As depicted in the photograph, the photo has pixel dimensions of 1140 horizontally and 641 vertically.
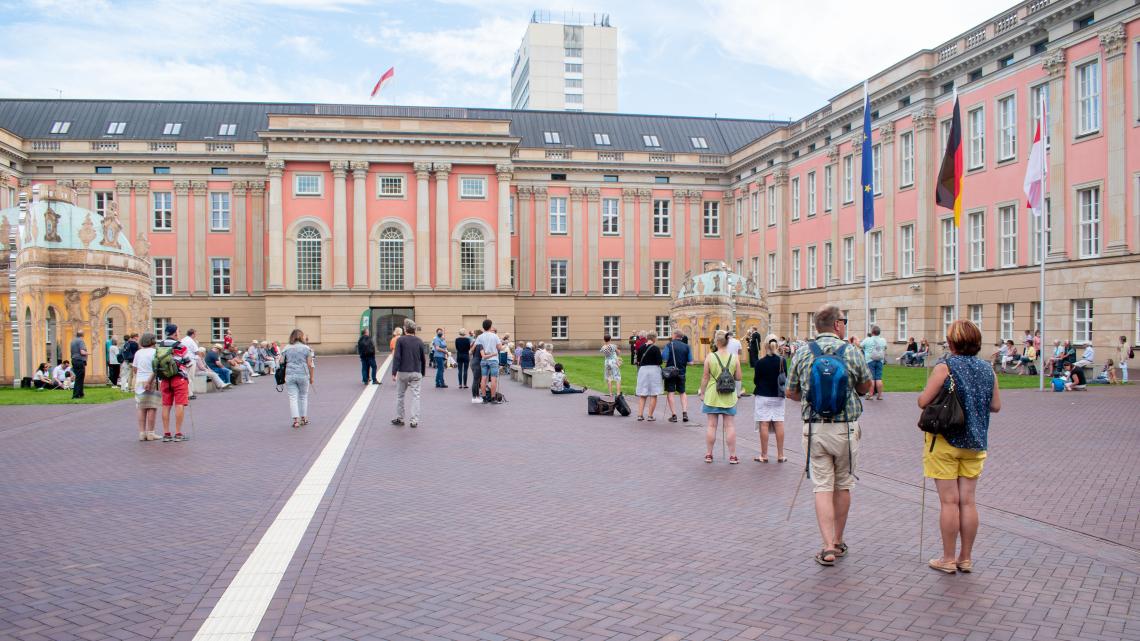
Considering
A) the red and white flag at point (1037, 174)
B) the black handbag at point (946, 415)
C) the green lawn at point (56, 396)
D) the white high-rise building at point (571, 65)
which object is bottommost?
the green lawn at point (56, 396)

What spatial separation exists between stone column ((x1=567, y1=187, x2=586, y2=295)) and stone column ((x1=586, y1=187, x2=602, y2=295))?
455 mm

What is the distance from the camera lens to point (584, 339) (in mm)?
63562

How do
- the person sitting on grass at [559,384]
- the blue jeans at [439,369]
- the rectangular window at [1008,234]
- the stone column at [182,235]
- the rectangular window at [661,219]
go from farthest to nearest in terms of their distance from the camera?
the rectangular window at [661,219] → the stone column at [182,235] → the rectangular window at [1008,234] → the blue jeans at [439,369] → the person sitting on grass at [559,384]

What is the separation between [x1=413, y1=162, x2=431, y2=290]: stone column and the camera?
56219mm

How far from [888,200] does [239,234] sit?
41574 millimetres

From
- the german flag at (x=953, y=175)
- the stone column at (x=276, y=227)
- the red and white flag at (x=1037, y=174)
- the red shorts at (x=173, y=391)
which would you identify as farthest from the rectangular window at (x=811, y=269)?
the red shorts at (x=173, y=391)

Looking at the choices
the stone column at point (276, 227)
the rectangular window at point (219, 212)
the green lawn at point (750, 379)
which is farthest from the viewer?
the rectangular window at point (219, 212)

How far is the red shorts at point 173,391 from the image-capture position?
579 inches

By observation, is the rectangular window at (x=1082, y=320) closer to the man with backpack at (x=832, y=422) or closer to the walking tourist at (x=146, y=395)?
the man with backpack at (x=832, y=422)

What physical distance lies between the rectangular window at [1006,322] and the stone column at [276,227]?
1593 inches

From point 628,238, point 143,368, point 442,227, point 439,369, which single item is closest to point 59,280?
point 439,369

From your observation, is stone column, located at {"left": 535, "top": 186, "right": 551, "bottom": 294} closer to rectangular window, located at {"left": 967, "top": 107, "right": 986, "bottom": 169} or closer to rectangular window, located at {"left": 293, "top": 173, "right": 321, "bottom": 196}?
rectangular window, located at {"left": 293, "top": 173, "right": 321, "bottom": 196}

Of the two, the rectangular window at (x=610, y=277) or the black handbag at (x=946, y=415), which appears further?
the rectangular window at (x=610, y=277)

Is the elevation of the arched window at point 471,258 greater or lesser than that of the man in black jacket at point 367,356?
greater
